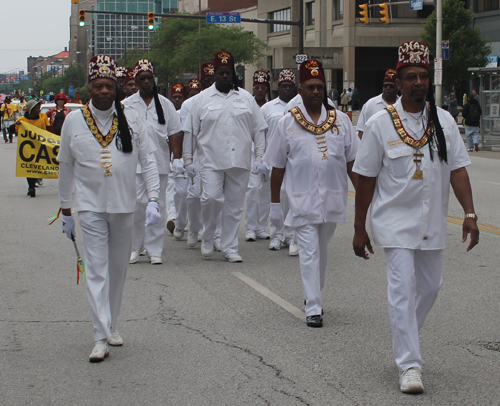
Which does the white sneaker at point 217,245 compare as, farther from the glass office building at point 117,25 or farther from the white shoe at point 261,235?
the glass office building at point 117,25

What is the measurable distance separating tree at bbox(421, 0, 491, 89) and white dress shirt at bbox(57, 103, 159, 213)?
35214mm

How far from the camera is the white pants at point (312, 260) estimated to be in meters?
6.41

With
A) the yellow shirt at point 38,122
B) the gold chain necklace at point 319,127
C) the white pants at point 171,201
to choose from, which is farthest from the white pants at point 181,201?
the yellow shirt at point 38,122

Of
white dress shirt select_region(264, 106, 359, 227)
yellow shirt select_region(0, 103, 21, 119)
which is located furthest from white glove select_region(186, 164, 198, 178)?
yellow shirt select_region(0, 103, 21, 119)

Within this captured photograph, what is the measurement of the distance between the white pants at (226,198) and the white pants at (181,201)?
4.99 feet

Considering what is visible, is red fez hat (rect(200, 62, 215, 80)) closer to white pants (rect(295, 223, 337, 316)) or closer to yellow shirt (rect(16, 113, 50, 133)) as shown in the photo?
white pants (rect(295, 223, 337, 316))

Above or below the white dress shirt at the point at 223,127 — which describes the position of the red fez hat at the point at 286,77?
above

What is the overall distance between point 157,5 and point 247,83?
101 metres

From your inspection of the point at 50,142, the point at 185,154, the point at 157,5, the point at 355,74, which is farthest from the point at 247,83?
the point at 157,5

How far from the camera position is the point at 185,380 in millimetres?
5129

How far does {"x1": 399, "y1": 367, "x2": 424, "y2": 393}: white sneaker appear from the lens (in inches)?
188

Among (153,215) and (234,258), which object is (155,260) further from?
(153,215)

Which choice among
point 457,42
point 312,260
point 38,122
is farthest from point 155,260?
point 457,42

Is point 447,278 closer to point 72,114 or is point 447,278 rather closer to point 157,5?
point 72,114
